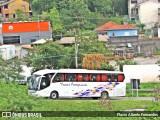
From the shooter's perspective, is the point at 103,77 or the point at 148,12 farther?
the point at 148,12

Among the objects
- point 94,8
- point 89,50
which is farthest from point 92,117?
point 94,8

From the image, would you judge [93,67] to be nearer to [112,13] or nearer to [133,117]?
[133,117]

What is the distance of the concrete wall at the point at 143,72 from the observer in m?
28.3

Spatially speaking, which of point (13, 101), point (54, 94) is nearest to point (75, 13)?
point (54, 94)

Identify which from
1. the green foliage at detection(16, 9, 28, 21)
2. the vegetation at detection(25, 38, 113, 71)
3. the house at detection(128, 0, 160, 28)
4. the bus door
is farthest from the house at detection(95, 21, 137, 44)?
the bus door

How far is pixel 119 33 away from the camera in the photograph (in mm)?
42750

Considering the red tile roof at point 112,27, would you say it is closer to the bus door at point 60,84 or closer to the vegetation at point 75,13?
the vegetation at point 75,13

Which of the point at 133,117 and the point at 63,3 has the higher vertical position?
the point at 63,3

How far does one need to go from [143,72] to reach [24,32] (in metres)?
15.1

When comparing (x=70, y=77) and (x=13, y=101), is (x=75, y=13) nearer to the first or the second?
(x=70, y=77)

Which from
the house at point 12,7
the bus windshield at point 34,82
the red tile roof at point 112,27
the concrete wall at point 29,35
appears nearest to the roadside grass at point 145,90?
the bus windshield at point 34,82

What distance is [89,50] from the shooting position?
30719 mm

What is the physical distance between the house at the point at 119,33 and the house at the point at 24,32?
5324mm

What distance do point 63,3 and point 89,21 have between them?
11.4 ft
